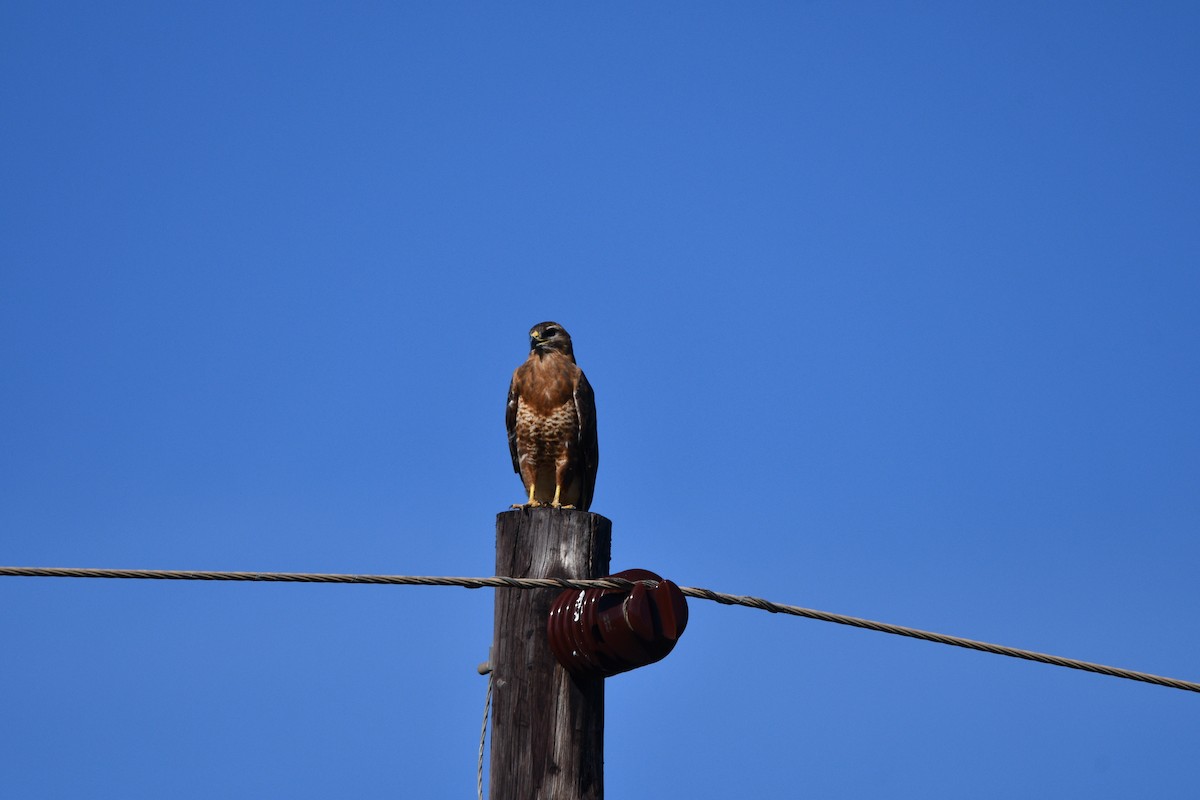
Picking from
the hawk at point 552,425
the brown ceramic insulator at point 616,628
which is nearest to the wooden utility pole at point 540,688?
the brown ceramic insulator at point 616,628

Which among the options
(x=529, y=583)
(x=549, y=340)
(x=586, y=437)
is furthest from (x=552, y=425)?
(x=529, y=583)

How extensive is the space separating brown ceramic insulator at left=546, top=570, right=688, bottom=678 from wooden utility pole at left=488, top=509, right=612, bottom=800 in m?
0.07

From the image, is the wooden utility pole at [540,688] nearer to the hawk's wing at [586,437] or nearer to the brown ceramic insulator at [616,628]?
the brown ceramic insulator at [616,628]

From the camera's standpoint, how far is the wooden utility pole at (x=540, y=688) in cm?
393

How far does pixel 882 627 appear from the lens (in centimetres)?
436

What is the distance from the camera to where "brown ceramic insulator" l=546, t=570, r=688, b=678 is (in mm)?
3910

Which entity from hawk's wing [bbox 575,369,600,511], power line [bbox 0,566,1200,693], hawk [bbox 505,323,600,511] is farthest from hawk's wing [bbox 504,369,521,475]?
power line [bbox 0,566,1200,693]

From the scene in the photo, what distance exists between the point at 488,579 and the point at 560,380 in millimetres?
4828

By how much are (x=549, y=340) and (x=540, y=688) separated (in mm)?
5314

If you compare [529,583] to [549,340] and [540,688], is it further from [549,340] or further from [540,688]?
[549,340]

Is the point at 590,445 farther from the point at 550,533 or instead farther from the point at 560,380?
the point at 550,533

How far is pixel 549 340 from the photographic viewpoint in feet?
29.9

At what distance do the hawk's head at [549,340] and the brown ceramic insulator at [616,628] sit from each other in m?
5.15

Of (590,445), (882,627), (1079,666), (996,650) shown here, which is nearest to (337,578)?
(882,627)
